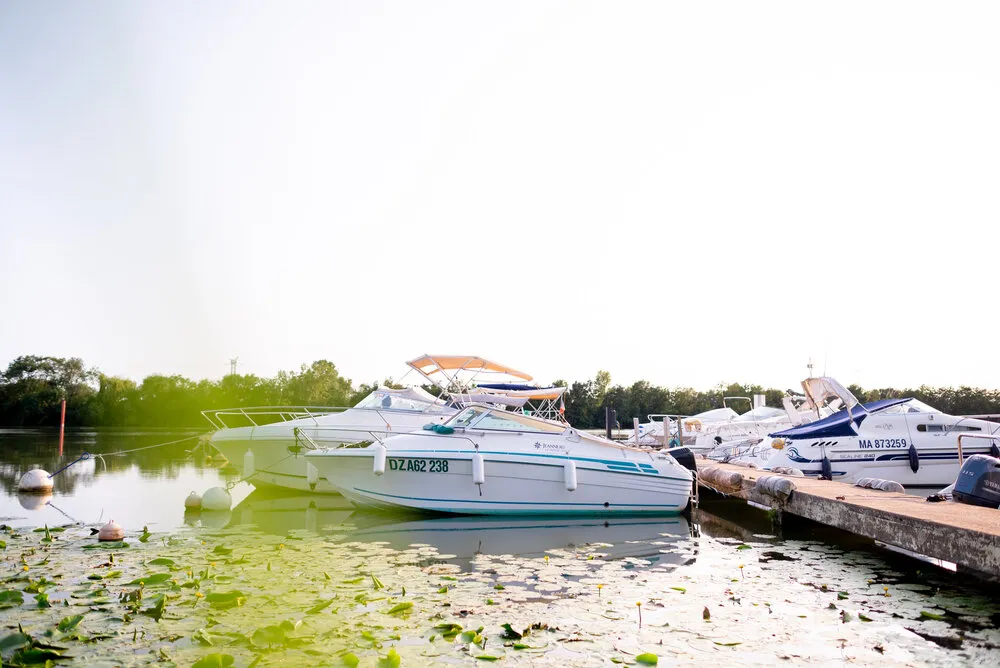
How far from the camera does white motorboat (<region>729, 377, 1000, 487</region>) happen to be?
1755 cm

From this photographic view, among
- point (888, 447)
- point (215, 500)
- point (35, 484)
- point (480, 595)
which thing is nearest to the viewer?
point (480, 595)

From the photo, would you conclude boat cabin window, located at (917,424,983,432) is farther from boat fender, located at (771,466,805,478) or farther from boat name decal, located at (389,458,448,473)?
boat name decal, located at (389,458,448,473)

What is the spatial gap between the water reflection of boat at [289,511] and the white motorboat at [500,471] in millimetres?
789

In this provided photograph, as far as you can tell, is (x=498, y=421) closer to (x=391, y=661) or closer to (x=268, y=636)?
(x=268, y=636)

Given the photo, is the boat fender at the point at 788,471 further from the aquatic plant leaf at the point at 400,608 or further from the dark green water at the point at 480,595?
the aquatic plant leaf at the point at 400,608

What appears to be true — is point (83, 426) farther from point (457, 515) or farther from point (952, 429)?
point (952, 429)

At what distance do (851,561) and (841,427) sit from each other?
9.31 meters

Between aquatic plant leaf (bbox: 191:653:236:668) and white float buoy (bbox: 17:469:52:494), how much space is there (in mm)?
13579

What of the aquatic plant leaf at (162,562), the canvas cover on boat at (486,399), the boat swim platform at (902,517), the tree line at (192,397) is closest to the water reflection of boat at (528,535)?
the boat swim platform at (902,517)

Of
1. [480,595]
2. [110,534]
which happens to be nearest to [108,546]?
[110,534]

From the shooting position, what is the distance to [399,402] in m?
17.9

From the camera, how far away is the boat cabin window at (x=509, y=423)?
13.5m

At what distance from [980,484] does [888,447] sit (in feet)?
27.4

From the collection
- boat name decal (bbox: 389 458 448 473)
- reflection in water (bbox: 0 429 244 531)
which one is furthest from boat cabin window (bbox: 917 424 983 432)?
reflection in water (bbox: 0 429 244 531)
